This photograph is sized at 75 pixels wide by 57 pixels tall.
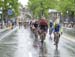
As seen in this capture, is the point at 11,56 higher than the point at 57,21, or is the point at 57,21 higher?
the point at 57,21

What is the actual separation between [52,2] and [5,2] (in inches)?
1595

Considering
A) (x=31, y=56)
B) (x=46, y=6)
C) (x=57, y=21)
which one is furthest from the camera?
(x=46, y=6)

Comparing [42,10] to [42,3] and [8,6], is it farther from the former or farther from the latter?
[8,6]

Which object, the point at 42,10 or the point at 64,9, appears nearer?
the point at 64,9

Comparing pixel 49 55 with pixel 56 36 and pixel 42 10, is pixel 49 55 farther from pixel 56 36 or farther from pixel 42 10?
pixel 42 10

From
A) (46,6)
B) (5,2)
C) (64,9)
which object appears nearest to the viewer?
(5,2)

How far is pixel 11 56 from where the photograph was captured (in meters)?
16.7

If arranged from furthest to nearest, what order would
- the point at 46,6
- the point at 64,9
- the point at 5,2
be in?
1. the point at 46,6
2. the point at 64,9
3. the point at 5,2

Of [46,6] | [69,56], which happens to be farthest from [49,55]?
[46,6]

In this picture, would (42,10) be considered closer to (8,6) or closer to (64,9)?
(64,9)

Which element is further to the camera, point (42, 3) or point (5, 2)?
point (42, 3)

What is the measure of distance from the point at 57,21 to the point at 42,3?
8169 cm

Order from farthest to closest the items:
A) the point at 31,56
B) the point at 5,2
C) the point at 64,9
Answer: the point at 64,9 < the point at 5,2 < the point at 31,56

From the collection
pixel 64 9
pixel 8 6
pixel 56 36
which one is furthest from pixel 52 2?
pixel 56 36
